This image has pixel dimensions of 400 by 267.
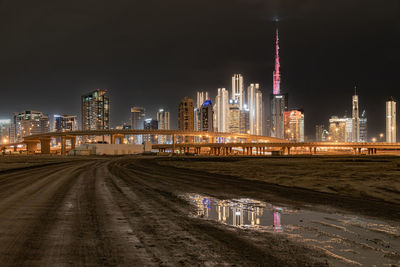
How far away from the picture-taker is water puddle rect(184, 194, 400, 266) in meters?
6.23

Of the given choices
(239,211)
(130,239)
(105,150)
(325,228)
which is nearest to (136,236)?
(130,239)

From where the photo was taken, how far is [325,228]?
8.38 m

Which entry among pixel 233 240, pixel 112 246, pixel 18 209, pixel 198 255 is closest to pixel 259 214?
pixel 233 240

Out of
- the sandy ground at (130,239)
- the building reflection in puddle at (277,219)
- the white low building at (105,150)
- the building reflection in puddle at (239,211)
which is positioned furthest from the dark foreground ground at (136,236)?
the white low building at (105,150)

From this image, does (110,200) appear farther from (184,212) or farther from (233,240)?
(233,240)

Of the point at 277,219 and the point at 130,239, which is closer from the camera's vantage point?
the point at 130,239

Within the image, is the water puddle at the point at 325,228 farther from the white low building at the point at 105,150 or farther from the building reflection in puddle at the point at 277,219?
the white low building at the point at 105,150

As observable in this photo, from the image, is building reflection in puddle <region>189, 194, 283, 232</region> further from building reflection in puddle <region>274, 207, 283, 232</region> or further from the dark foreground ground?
the dark foreground ground

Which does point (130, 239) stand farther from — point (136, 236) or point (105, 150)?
point (105, 150)

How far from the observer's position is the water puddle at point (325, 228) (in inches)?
245

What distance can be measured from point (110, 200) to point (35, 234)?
→ 561 cm

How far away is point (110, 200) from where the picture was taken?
43.9 feet

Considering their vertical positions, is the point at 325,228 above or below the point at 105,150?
above

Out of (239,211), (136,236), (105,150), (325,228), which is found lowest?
(105,150)
